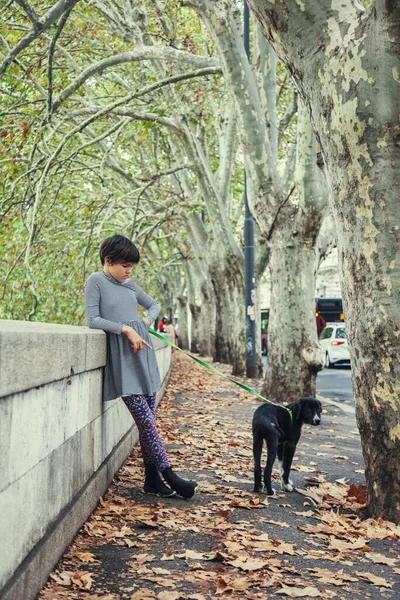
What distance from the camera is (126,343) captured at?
566 centimetres

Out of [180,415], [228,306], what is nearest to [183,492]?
[180,415]


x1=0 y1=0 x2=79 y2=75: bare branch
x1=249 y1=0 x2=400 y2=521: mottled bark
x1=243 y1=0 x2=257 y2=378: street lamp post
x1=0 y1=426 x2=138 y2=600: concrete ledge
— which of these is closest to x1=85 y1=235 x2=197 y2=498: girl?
x1=0 y1=426 x2=138 y2=600: concrete ledge

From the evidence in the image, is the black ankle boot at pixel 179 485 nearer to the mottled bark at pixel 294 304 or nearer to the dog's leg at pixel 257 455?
the dog's leg at pixel 257 455

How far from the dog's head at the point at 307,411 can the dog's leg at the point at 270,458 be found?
51 cm

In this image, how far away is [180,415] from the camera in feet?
38.2

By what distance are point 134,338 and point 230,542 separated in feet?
5.12

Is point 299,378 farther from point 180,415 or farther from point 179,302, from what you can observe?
point 179,302

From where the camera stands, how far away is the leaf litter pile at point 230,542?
3973 millimetres

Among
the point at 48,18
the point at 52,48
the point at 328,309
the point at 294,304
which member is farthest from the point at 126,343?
the point at 328,309

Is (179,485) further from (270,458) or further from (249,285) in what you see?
(249,285)

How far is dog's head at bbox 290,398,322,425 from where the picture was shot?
6590 mm

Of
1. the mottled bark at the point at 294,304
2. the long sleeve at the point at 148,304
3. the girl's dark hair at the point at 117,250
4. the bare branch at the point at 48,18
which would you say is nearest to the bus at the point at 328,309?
the mottled bark at the point at 294,304

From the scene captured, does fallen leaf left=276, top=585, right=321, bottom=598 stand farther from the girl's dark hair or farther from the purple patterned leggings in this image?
the girl's dark hair

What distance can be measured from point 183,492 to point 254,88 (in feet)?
25.7
